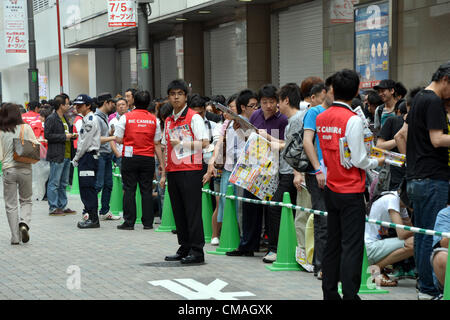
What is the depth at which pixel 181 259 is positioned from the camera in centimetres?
934

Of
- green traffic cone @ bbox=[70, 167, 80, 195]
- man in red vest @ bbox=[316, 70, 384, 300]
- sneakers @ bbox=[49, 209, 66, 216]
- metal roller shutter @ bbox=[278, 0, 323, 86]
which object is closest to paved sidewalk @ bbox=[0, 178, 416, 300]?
man in red vest @ bbox=[316, 70, 384, 300]

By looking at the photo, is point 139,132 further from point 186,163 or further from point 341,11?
point 341,11

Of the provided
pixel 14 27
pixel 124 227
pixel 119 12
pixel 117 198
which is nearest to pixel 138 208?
pixel 117 198

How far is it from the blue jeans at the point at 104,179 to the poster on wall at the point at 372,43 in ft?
19.6

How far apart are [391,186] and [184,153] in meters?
2.53

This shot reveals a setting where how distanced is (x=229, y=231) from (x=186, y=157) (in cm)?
145

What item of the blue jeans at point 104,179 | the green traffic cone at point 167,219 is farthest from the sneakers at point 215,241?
the blue jeans at point 104,179

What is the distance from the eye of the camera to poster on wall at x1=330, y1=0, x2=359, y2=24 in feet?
56.9

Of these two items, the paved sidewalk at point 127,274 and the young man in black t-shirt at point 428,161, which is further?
the paved sidewalk at point 127,274

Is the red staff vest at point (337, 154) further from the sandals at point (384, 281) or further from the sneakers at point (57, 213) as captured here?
the sneakers at point (57, 213)

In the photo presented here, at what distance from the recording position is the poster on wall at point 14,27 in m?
29.1

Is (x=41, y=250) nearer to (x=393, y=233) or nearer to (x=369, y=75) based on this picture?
(x=393, y=233)

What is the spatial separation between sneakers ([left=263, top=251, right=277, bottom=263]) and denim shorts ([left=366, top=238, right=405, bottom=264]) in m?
1.37

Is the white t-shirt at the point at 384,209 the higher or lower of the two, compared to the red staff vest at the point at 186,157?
lower
